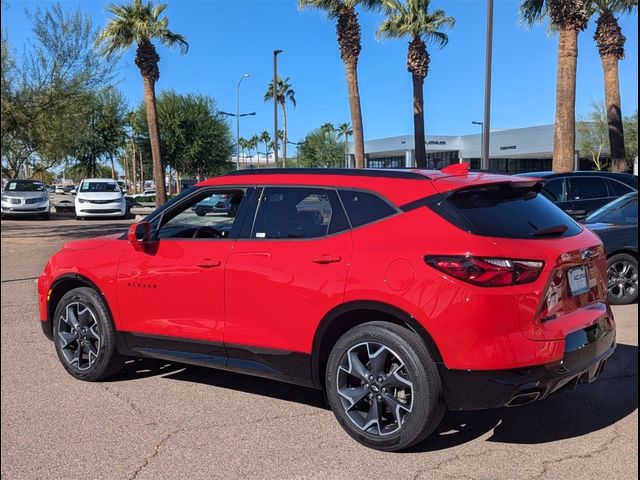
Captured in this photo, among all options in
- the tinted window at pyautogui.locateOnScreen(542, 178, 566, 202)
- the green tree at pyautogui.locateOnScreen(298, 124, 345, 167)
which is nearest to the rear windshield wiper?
the tinted window at pyautogui.locateOnScreen(542, 178, 566, 202)

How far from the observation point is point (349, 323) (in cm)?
372

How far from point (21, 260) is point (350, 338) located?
1116 centimetres

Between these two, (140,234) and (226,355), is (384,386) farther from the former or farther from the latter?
(140,234)

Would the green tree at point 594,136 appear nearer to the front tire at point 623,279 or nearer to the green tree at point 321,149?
the green tree at point 321,149

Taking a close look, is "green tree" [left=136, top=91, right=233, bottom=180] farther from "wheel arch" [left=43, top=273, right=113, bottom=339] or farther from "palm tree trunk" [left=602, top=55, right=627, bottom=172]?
"wheel arch" [left=43, top=273, right=113, bottom=339]

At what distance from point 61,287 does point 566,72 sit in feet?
43.8

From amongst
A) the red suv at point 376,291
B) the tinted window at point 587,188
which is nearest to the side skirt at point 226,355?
the red suv at point 376,291

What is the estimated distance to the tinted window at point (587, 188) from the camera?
34.4 ft

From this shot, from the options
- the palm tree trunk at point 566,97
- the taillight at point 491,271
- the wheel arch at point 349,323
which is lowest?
the wheel arch at point 349,323

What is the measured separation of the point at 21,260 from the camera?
12633mm

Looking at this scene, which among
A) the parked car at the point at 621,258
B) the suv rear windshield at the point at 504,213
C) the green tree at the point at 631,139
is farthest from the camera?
the green tree at the point at 631,139

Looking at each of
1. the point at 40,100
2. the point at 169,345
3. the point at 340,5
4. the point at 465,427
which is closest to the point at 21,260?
the point at 40,100

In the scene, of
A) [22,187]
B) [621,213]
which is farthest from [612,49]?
[22,187]

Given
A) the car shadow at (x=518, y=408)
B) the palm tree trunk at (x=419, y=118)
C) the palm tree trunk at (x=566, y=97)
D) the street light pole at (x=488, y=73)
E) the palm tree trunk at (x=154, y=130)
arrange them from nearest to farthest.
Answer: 1. the car shadow at (x=518, y=408)
2. the palm tree trunk at (x=566, y=97)
3. the street light pole at (x=488, y=73)
4. the palm tree trunk at (x=419, y=118)
5. the palm tree trunk at (x=154, y=130)
